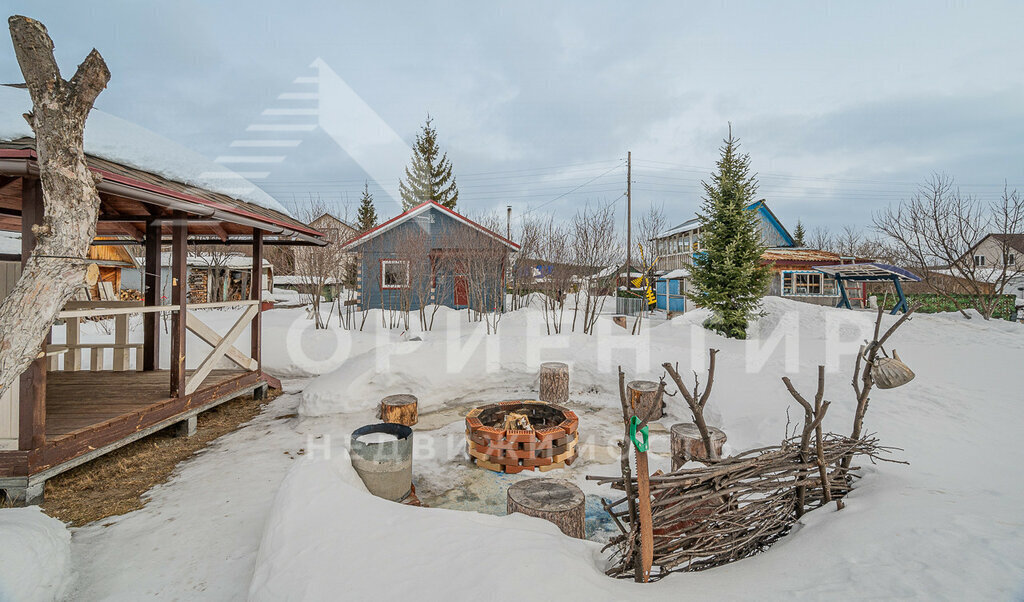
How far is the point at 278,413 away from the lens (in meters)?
7.44

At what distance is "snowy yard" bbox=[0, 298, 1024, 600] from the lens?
7.38 ft

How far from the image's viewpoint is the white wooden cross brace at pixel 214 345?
6199 millimetres

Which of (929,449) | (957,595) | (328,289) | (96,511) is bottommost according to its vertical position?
(96,511)

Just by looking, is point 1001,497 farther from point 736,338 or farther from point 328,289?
point 328,289

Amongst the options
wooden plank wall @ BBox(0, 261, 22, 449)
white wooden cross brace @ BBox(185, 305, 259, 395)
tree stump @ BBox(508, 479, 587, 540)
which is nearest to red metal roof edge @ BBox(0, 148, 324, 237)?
white wooden cross brace @ BBox(185, 305, 259, 395)

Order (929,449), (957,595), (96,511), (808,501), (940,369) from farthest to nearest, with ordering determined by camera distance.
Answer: (940,369) → (929,449) → (96,511) → (808,501) → (957,595)

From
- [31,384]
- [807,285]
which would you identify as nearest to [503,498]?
[31,384]

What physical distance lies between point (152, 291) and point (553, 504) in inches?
284

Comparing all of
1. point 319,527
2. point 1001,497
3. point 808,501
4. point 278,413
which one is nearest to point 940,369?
point 1001,497

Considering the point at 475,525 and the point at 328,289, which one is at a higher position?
the point at 328,289

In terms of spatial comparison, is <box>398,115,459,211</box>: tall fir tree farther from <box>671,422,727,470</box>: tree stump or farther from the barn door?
<box>671,422,727,470</box>: tree stump

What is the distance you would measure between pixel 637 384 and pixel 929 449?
357 cm

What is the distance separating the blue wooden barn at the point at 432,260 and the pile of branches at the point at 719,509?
38.7 ft

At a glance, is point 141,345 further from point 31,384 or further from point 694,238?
point 694,238
